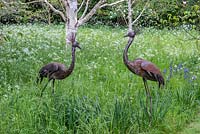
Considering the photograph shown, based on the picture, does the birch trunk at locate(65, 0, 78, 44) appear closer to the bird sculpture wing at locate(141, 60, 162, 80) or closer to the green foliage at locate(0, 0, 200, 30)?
the bird sculpture wing at locate(141, 60, 162, 80)

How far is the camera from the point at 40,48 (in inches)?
376

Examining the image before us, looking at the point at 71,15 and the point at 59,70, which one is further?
the point at 71,15

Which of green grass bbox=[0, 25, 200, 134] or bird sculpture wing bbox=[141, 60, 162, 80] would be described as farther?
bird sculpture wing bbox=[141, 60, 162, 80]

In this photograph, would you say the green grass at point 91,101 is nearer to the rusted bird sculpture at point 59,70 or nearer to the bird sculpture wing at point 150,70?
the rusted bird sculpture at point 59,70

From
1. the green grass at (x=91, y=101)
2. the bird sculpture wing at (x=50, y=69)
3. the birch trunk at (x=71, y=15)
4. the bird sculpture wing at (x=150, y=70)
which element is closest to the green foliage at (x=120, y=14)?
the birch trunk at (x=71, y=15)

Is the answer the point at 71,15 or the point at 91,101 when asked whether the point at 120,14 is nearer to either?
the point at 71,15

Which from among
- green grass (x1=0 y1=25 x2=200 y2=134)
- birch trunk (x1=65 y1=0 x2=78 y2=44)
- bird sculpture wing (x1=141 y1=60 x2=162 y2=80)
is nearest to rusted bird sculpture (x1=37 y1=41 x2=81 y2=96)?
green grass (x1=0 y1=25 x2=200 y2=134)

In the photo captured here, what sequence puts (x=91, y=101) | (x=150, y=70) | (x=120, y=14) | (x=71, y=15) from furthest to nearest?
(x=120, y=14) → (x=71, y=15) → (x=91, y=101) → (x=150, y=70)

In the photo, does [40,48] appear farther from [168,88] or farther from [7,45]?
[168,88]

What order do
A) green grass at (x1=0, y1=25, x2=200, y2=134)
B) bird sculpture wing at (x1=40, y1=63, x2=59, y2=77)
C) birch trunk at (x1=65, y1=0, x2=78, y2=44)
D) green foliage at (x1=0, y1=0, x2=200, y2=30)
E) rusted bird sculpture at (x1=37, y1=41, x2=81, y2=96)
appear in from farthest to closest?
green foliage at (x1=0, y1=0, x2=200, y2=30)
birch trunk at (x1=65, y1=0, x2=78, y2=44)
bird sculpture wing at (x1=40, y1=63, x2=59, y2=77)
rusted bird sculpture at (x1=37, y1=41, x2=81, y2=96)
green grass at (x1=0, y1=25, x2=200, y2=134)

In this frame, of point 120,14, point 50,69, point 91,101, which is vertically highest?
point 120,14

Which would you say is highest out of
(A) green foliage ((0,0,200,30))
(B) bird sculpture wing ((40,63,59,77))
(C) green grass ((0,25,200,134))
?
(A) green foliage ((0,0,200,30))

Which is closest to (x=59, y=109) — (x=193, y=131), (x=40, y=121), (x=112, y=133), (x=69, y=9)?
(x=40, y=121)

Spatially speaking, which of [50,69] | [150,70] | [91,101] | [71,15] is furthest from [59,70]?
[71,15]
